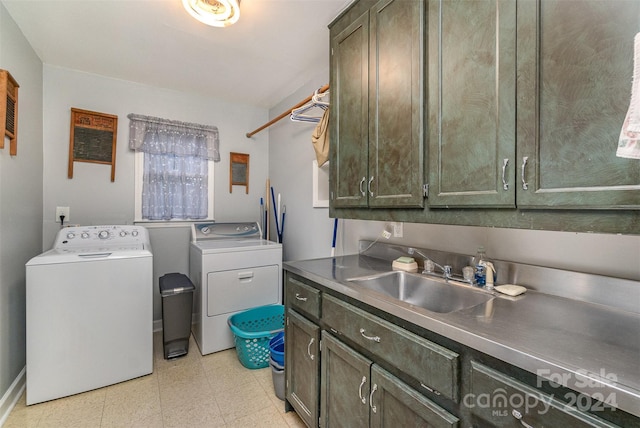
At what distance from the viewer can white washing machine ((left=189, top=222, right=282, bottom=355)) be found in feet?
8.18

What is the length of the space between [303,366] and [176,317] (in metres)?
1.44

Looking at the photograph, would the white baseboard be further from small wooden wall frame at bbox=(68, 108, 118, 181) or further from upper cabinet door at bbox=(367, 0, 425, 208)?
upper cabinet door at bbox=(367, 0, 425, 208)

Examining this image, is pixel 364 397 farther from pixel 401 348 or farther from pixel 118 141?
pixel 118 141

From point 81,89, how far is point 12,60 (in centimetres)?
75

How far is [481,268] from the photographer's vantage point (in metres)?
1.32

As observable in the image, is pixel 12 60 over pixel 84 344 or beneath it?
over

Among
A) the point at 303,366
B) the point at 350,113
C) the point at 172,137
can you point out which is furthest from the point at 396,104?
the point at 172,137

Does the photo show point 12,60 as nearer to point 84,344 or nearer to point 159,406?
point 84,344

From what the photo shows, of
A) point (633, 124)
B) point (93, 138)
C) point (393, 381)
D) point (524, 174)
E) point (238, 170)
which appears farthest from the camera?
point (238, 170)

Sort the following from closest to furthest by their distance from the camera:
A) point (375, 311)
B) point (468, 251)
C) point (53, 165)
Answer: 1. point (375, 311)
2. point (468, 251)
3. point (53, 165)

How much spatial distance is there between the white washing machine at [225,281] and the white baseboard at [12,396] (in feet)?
3.87

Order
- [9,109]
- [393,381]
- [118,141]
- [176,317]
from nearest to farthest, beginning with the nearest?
[393,381]
[9,109]
[176,317]
[118,141]

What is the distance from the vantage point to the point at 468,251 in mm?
1486

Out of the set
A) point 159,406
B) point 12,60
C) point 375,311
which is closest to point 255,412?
point 159,406
